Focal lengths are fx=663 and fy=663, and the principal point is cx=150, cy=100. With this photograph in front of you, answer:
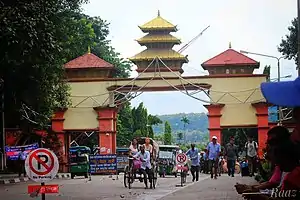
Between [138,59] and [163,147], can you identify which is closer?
[163,147]

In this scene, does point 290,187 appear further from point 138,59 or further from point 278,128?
point 138,59

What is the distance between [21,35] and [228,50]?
91.8ft

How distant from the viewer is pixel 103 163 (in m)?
29.2

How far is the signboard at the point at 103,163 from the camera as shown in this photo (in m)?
28.9

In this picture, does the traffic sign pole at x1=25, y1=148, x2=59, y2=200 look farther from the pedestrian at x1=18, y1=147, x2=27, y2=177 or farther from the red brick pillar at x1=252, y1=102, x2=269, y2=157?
the red brick pillar at x1=252, y1=102, x2=269, y2=157

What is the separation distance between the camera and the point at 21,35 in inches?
798

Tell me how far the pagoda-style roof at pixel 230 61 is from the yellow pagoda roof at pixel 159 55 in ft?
18.2

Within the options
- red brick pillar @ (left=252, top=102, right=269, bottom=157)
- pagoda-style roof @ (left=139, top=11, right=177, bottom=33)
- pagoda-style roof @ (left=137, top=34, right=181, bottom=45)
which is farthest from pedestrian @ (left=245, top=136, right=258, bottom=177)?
pagoda-style roof @ (left=139, top=11, right=177, bottom=33)

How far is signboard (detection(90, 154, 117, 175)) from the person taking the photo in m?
28.9

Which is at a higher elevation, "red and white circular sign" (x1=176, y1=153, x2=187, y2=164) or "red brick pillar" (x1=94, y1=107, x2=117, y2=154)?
"red brick pillar" (x1=94, y1=107, x2=117, y2=154)

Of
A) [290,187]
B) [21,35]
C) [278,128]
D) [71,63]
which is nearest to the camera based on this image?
[290,187]

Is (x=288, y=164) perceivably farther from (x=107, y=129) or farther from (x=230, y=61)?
(x=230, y=61)

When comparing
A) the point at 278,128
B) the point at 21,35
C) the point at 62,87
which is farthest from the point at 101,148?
the point at 278,128

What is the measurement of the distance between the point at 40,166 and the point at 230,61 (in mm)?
35091
